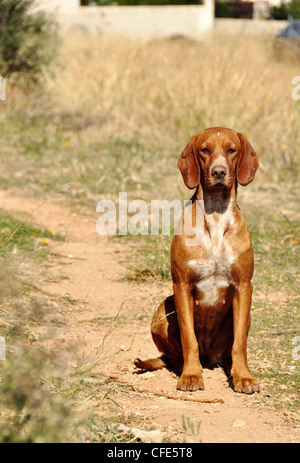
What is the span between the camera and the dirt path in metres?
3.42

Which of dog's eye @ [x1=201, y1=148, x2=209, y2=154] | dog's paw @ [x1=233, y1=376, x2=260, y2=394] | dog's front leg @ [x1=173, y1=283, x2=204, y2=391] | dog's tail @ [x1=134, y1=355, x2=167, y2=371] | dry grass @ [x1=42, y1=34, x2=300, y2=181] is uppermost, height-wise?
dog's eye @ [x1=201, y1=148, x2=209, y2=154]

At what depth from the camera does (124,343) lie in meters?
4.52

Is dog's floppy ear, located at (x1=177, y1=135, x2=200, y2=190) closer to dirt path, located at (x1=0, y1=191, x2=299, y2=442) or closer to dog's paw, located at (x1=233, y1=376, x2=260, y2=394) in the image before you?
dirt path, located at (x1=0, y1=191, x2=299, y2=442)

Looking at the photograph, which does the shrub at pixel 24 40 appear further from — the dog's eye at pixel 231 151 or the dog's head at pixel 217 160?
the dog's eye at pixel 231 151

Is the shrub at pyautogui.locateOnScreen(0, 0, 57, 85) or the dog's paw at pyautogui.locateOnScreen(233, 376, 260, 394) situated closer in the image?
the dog's paw at pyautogui.locateOnScreen(233, 376, 260, 394)

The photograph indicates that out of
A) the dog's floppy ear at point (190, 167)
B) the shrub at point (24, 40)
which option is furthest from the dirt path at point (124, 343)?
the shrub at point (24, 40)

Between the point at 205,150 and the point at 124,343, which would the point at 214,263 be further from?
the point at 124,343

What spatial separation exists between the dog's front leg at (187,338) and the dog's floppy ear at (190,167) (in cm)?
61

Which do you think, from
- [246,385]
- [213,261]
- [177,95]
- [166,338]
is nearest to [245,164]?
[213,261]

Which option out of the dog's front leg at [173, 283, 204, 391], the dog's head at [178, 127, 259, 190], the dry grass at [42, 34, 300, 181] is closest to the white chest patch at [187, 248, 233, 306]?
the dog's front leg at [173, 283, 204, 391]

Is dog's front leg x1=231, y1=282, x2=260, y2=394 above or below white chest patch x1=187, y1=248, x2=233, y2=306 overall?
below

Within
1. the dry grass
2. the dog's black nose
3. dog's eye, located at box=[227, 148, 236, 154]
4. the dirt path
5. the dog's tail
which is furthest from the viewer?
the dry grass

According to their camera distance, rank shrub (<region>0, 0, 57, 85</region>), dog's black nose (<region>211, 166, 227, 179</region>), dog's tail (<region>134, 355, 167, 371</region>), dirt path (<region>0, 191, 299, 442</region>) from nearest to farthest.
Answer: dirt path (<region>0, 191, 299, 442</region>) → dog's black nose (<region>211, 166, 227, 179</region>) → dog's tail (<region>134, 355, 167, 371</region>) → shrub (<region>0, 0, 57, 85</region>)
